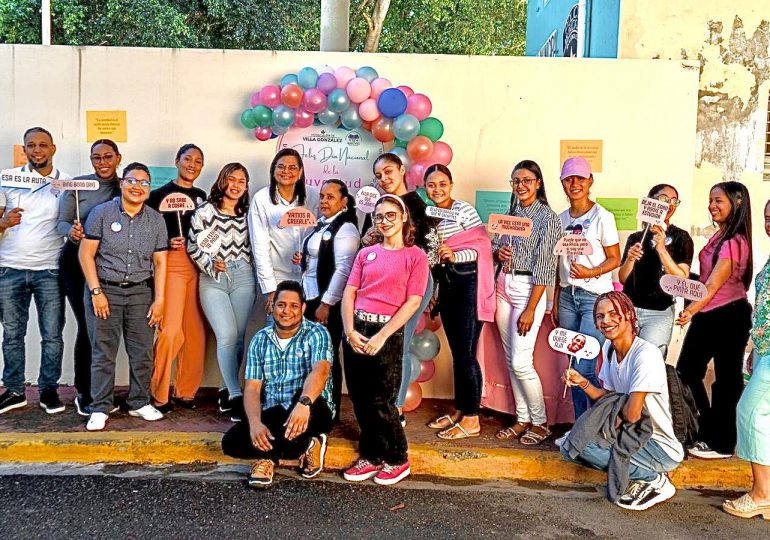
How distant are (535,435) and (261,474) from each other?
1.86 metres

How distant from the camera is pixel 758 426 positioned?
405 centimetres

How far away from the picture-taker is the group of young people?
434 centimetres

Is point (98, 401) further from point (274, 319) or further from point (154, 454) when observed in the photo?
point (274, 319)

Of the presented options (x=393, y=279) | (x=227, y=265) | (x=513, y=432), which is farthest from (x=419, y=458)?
(x=227, y=265)

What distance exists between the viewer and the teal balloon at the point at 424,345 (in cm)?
533

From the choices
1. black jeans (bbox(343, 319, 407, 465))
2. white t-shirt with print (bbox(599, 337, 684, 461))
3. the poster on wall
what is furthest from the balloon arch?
white t-shirt with print (bbox(599, 337, 684, 461))

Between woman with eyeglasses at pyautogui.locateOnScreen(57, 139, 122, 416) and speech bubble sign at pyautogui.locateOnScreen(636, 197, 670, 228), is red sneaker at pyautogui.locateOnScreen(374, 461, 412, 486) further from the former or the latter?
woman with eyeglasses at pyautogui.locateOnScreen(57, 139, 122, 416)

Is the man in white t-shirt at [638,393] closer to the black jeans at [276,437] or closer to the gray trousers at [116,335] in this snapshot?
the black jeans at [276,437]

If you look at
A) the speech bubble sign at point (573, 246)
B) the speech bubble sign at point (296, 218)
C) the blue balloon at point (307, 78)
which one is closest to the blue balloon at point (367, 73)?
the blue balloon at point (307, 78)

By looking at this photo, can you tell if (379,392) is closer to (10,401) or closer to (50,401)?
(50,401)

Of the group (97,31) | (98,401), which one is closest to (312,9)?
(97,31)

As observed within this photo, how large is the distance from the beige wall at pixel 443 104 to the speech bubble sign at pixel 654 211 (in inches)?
52.9

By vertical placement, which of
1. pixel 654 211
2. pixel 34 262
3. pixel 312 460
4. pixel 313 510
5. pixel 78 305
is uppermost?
pixel 654 211

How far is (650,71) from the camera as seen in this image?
19.0ft
